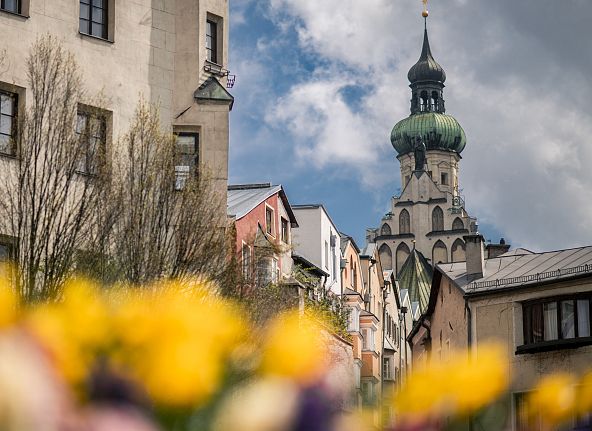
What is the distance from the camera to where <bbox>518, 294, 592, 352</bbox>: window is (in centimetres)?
3581

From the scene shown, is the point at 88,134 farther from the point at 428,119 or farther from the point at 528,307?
the point at 428,119

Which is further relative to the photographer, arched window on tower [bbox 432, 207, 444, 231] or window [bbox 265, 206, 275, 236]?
arched window on tower [bbox 432, 207, 444, 231]

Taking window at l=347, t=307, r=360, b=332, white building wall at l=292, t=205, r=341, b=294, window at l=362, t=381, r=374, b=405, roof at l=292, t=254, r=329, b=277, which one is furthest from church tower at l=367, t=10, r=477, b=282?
window at l=362, t=381, r=374, b=405

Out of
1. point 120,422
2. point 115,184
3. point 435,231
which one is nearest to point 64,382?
point 120,422

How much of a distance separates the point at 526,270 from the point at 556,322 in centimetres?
391

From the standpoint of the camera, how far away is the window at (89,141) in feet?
77.2

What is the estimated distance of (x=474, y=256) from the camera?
137ft

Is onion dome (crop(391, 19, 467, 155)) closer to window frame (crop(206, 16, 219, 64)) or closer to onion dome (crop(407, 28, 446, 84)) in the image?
onion dome (crop(407, 28, 446, 84))

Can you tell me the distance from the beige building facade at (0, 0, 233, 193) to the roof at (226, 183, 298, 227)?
31.2 ft

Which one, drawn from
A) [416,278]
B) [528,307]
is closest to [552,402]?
[528,307]

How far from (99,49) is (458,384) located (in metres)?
26.1

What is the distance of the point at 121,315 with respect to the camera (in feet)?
6.58

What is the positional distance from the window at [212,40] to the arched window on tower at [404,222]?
125085 millimetres

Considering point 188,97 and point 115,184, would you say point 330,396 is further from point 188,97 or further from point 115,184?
point 188,97
